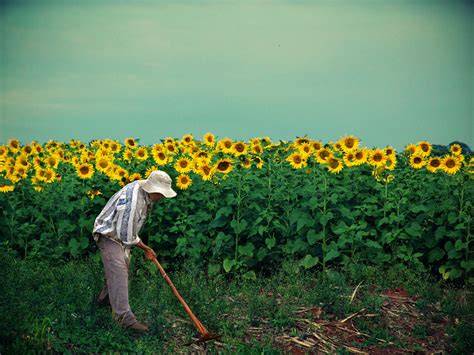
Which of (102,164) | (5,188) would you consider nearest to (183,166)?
(102,164)

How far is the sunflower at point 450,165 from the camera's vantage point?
8.30m

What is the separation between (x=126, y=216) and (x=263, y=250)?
255 cm

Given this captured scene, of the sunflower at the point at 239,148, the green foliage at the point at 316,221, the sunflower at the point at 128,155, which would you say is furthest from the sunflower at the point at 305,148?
the sunflower at the point at 128,155

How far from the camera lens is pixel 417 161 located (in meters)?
8.62

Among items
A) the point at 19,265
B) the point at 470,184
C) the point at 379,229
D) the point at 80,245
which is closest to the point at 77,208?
the point at 80,245

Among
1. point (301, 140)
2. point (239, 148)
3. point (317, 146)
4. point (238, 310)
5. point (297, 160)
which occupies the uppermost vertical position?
point (301, 140)

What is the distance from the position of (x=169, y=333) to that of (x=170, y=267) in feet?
8.64

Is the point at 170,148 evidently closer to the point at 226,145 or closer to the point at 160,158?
the point at 160,158

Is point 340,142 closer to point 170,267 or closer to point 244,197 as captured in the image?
point 244,197

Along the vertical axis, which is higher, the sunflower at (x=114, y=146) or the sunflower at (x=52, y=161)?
the sunflower at (x=114, y=146)

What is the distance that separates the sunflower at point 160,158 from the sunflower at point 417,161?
340 centimetres

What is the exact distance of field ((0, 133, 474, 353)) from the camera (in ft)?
19.9

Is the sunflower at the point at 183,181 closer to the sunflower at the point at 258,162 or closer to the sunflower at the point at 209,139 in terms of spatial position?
the sunflower at the point at 258,162

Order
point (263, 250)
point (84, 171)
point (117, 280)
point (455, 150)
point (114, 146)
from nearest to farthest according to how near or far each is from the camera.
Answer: point (117, 280) < point (263, 250) < point (84, 171) < point (455, 150) < point (114, 146)
